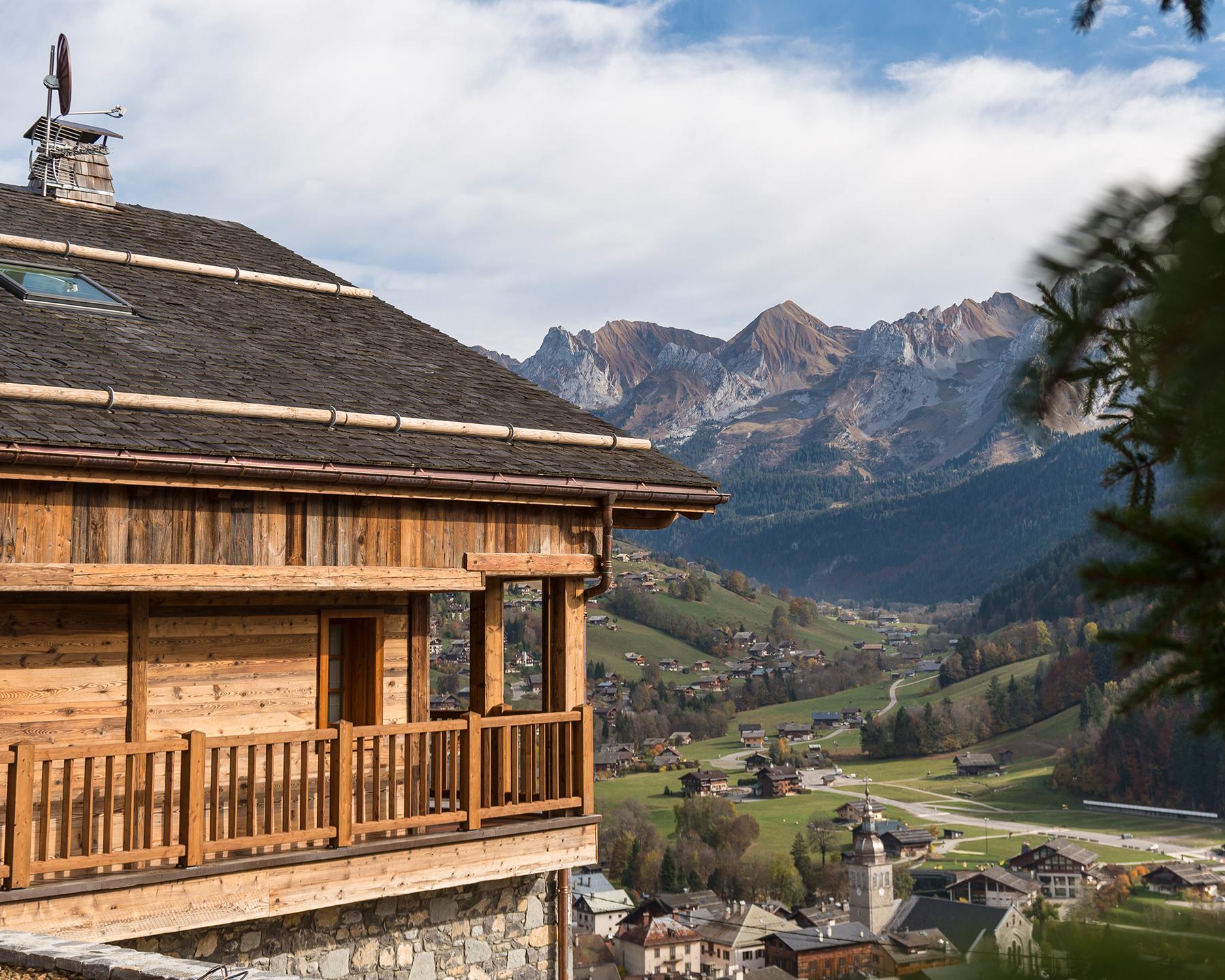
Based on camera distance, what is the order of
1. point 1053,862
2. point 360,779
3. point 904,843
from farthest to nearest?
1. point 904,843
2. point 1053,862
3. point 360,779

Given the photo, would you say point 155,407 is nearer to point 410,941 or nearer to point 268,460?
point 268,460

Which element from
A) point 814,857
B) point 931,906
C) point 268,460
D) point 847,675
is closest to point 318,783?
point 268,460

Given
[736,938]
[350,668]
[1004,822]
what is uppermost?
[350,668]

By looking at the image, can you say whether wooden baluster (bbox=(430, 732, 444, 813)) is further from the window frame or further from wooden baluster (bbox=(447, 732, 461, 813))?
the window frame

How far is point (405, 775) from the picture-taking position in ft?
29.5

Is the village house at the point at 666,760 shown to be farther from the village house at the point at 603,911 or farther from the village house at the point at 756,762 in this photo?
the village house at the point at 603,911

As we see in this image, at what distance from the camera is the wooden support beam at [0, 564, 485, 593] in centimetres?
743

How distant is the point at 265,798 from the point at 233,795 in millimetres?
366

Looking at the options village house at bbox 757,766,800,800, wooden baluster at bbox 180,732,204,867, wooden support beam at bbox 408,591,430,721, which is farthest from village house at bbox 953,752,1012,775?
wooden baluster at bbox 180,732,204,867

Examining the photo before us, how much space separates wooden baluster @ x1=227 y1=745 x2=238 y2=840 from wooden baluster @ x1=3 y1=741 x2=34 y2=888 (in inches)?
42.0

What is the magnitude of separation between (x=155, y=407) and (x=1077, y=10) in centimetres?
658

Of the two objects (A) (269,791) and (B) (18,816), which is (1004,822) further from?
(B) (18,816)

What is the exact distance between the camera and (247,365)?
9758mm

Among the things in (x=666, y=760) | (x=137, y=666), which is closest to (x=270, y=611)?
(x=137, y=666)
